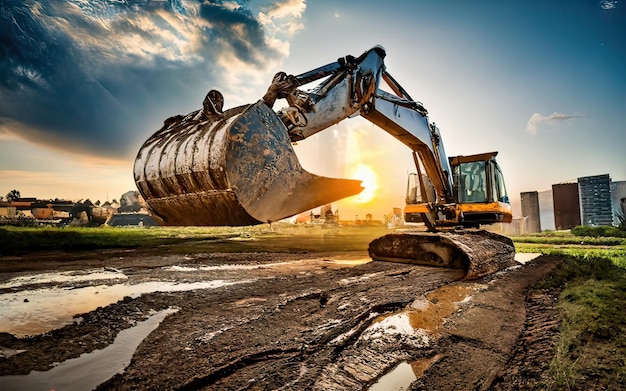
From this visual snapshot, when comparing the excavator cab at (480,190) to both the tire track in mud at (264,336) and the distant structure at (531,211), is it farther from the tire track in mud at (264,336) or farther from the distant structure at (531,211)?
the distant structure at (531,211)

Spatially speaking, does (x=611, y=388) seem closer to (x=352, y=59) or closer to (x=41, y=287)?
(x=352, y=59)

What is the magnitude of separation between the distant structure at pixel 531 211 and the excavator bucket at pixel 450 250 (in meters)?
29.0

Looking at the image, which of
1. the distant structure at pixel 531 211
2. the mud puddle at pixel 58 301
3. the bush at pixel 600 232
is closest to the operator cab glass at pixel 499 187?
the mud puddle at pixel 58 301

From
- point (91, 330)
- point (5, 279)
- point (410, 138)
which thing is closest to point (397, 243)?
point (410, 138)

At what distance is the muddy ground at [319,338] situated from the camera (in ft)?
6.81

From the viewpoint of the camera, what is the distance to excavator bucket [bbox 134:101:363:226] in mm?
3023

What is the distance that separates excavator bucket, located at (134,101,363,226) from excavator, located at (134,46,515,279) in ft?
0.03

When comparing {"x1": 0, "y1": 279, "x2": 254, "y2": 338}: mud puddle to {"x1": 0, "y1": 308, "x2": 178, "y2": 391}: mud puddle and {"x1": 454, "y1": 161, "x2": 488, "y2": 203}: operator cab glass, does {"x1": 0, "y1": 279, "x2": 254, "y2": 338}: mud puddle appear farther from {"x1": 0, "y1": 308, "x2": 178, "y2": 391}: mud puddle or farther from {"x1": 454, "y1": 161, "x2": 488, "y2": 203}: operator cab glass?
{"x1": 454, "y1": 161, "x2": 488, "y2": 203}: operator cab glass

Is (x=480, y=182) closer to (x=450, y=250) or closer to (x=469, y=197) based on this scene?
(x=469, y=197)

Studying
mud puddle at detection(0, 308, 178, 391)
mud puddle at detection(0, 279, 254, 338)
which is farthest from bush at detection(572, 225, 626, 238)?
mud puddle at detection(0, 308, 178, 391)

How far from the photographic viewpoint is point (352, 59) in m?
4.83

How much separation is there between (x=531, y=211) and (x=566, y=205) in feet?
13.6

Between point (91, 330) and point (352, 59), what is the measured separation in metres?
4.55

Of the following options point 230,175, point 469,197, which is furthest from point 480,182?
point 230,175
